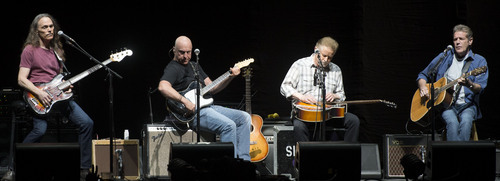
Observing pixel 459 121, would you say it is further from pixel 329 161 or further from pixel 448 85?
pixel 329 161

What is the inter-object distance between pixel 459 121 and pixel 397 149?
29.2 inches

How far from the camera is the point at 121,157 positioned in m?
7.06

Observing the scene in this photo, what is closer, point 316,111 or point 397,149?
point 316,111

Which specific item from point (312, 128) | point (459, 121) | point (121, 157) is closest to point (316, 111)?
point (312, 128)

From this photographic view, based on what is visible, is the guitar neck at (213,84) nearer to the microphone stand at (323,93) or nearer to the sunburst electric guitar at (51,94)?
the microphone stand at (323,93)

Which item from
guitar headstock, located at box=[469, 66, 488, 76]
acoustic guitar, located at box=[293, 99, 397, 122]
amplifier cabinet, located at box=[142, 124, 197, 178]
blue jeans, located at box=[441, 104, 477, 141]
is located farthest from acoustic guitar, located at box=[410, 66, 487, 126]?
amplifier cabinet, located at box=[142, 124, 197, 178]

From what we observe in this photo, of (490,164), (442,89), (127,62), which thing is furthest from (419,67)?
(127,62)

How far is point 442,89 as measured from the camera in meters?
6.91

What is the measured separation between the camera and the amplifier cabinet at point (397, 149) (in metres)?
7.11

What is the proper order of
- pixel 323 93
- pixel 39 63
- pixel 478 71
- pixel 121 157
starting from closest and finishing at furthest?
1. pixel 323 93
2. pixel 39 63
3. pixel 478 71
4. pixel 121 157

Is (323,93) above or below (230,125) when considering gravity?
above

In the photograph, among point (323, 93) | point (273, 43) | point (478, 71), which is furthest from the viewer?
point (273, 43)

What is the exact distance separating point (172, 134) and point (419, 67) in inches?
137

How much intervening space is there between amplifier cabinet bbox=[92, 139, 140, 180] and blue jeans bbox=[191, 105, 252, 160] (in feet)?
2.58
